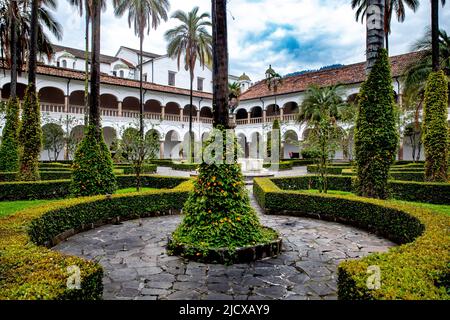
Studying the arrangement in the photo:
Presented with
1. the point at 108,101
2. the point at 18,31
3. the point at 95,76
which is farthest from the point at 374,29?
the point at 108,101

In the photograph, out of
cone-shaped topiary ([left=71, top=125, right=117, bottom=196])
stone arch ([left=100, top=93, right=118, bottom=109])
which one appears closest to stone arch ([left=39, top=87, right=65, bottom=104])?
stone arch ([left=100, top=93, right=118, bottom=109])

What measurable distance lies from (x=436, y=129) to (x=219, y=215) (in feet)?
36.6

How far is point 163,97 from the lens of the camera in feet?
114

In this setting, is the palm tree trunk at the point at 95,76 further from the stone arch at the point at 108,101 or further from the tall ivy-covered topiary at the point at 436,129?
the stone arch at the point at 108,101

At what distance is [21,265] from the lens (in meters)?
3.36

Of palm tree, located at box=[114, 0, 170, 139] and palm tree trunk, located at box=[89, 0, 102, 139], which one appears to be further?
palm tree, located at box=[114, 0, 170, 139]

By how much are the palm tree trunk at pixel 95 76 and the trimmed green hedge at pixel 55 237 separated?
339 cm

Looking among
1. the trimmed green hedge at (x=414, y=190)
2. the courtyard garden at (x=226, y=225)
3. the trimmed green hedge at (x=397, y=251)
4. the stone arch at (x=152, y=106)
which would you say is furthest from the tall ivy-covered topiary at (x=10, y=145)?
the stone arch at (x=152, y=106)

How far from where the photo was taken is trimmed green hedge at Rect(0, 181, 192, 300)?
2.81 metres

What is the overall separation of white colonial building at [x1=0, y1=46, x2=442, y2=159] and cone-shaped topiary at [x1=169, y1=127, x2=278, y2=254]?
2037cm

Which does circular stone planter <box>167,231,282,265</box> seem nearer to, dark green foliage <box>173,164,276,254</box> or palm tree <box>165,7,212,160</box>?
dark green foliage <box>173,164,276,254</box>

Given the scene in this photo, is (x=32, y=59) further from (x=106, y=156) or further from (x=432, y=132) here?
(x=432, y=132)
